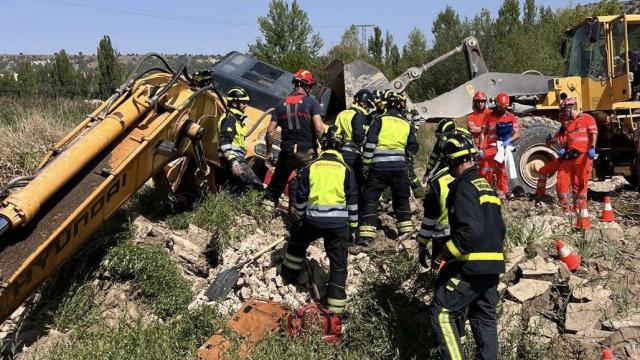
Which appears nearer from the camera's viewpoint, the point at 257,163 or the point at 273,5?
the point at 257,163

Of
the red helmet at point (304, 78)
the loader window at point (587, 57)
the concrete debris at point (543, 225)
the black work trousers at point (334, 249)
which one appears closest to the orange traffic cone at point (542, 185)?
the concrete debris at point (543, 225)

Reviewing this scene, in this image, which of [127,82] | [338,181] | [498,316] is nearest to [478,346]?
[498,316]

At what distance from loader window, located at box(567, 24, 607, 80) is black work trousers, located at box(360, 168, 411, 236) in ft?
16.0

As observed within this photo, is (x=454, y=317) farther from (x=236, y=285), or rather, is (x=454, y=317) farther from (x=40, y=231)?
(x=40, y=231)

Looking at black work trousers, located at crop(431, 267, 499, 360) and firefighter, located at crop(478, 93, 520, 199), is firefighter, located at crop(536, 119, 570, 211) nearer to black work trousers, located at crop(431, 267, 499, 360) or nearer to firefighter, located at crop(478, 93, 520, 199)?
firefighter, located at crop(478, 93, 520, 199)

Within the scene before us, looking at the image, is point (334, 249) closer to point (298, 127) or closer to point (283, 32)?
point (298, 127)

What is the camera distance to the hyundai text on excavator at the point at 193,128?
4.75 m

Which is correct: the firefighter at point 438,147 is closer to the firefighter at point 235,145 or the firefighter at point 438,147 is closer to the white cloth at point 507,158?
the white cloth at point 507,158

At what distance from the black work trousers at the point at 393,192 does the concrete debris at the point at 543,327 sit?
91.0 inches

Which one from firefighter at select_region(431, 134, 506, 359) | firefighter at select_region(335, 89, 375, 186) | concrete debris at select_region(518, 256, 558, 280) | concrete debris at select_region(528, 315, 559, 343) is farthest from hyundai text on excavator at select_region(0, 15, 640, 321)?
concrete debris at select_region(528, 315, 559, 343)

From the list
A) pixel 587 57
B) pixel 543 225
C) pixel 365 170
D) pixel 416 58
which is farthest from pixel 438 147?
pixel 416 58

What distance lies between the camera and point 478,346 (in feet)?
15.9

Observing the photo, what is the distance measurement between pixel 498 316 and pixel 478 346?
89 centimetres

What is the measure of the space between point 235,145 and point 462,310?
4.12 meters
